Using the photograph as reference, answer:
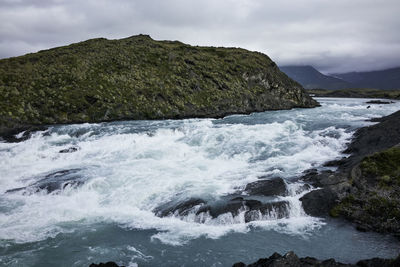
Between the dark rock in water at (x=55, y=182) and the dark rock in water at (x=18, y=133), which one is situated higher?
the dark rock in water at (x=18, y=133)

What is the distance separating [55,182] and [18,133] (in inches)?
840

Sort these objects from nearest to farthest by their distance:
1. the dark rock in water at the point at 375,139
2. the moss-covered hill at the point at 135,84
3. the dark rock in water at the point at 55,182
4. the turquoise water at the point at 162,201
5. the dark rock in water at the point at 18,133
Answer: the turquoise water at the point at 162,201 → the dark rock in water at the point at 55,182 → the dark rock in water at the point at 375,139 → the dark rock in water at the point at 18,133 → the moss-covered hill at the point at 135,84

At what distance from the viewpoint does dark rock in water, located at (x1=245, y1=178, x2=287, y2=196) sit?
1647 centimetres

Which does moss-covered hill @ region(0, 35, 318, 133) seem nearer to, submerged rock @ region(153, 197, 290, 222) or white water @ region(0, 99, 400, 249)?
white water @ region(0, 99, 400, 249)

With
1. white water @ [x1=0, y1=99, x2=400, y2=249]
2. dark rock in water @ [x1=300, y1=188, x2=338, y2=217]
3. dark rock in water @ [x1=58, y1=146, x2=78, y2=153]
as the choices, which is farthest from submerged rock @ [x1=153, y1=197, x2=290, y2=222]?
dark rock in water @ [x1=58, y1=146, x2=78, y2=153]

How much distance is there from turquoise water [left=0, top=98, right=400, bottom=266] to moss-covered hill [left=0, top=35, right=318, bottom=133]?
1464 centimetres

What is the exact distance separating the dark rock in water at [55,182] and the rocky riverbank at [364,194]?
48.9 feet

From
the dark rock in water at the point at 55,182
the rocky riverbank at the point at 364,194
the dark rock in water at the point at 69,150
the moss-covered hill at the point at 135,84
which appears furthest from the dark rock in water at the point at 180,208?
the moss-covered hill at the point at 135,84

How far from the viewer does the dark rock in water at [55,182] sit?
63.5 feet

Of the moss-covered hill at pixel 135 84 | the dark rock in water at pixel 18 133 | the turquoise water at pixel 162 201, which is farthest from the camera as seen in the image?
the moss-covered hill at pixel 135 84

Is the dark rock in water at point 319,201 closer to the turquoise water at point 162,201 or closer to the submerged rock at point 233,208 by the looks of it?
the turquoise water at point 162,201

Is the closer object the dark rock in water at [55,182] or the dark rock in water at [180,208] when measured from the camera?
the dark rock in water at [180,208]

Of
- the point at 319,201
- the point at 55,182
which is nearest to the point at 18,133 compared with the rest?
the point at 55,182

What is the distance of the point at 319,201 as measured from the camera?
15297 millimetres
